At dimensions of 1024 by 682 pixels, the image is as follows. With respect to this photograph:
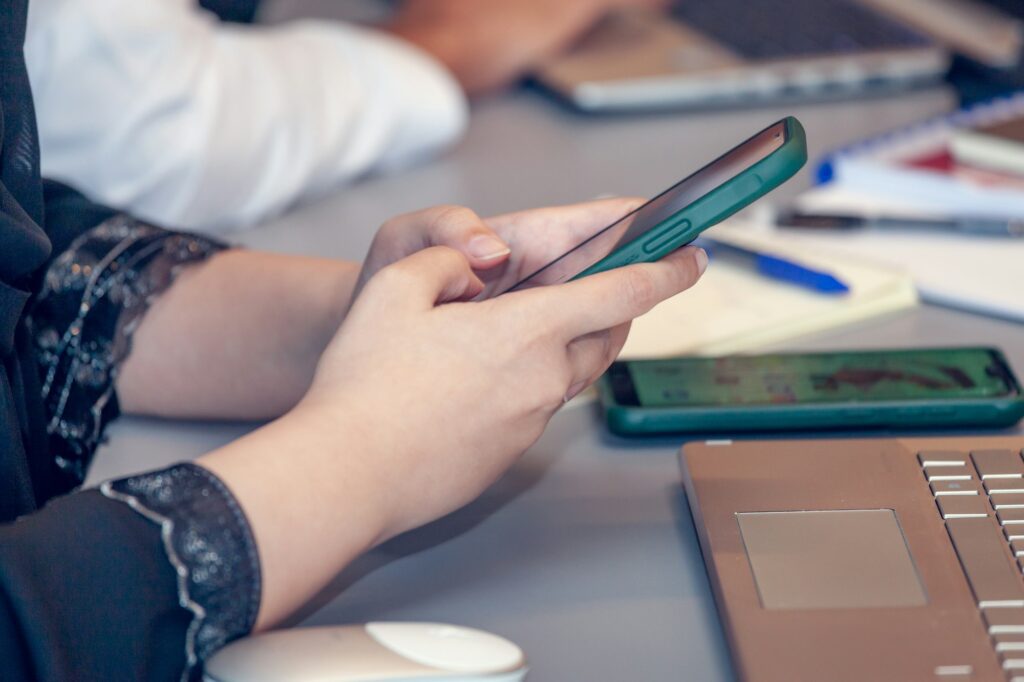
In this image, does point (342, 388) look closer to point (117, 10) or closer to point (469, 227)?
point (469, 227)

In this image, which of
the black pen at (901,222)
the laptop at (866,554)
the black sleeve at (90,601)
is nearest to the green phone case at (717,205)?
the laptop at (866,554)

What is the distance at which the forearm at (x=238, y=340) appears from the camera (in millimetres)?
610

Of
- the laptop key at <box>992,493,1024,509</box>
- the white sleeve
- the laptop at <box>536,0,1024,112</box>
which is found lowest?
the laptop key at <box>992,493,1024,509</box>

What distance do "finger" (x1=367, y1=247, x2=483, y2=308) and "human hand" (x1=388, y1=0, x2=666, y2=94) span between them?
60cm

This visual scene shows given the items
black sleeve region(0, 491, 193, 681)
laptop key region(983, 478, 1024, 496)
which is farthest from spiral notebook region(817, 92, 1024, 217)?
black sleeve region(0, 491, 193, 681)

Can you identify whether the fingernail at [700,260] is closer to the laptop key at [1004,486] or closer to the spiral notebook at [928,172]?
the laptop key at [1004,486]

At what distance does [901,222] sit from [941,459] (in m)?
0.31

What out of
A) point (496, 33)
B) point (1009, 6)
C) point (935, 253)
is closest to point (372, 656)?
point (935, 253)

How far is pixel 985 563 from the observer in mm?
446

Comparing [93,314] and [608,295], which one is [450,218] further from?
[93,314]

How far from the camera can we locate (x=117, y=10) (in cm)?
79

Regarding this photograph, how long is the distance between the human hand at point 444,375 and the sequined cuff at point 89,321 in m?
0.20

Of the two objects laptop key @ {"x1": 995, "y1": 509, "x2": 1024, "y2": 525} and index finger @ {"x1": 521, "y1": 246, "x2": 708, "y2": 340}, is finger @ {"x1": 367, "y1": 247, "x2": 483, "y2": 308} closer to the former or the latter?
index finger @ {"x1": 521, "y1": 246, "x2": 708, "y2": 340}

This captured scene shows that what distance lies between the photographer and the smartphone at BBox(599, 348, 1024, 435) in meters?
0.56
